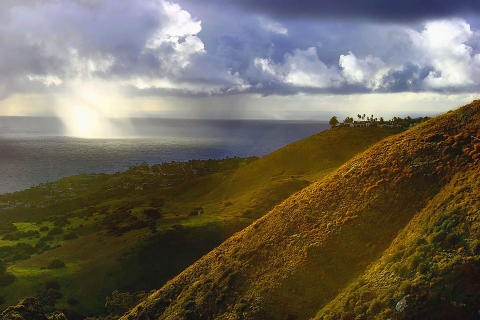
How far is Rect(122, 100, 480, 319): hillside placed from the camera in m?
14.7

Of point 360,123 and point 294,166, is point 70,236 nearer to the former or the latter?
point 294,166

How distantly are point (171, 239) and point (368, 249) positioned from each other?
115 feet

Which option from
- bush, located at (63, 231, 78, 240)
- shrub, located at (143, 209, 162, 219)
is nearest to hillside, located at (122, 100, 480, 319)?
shrub, located at (143, 209, 162, 219)

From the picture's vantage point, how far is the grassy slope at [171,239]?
136 feet

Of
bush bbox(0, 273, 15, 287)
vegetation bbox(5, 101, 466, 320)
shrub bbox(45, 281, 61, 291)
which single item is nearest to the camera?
vegetation bbox(5, 101, 466, 320)

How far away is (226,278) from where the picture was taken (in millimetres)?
21281

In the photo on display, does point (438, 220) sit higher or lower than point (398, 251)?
higher

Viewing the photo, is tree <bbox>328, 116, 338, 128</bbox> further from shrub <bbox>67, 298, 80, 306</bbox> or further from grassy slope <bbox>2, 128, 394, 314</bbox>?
shrub <bbox>67, 298, 80, 306</bbox>

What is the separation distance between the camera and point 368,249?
18484mm

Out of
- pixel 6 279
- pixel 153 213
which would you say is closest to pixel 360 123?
pixel 153 213

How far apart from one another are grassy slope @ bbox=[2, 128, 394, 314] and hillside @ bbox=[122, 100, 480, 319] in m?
19.2

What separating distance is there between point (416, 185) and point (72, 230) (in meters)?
65.4

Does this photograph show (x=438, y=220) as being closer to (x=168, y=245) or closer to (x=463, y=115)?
(x=463, y=115)

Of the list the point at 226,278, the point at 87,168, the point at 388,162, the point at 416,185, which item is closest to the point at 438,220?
the point at 416,185
